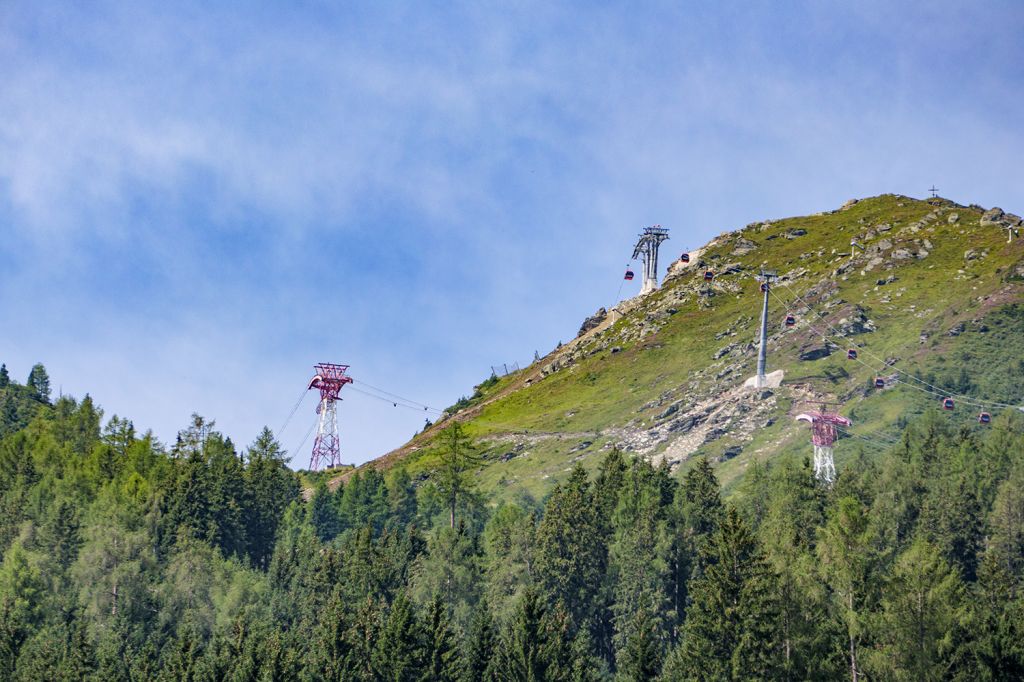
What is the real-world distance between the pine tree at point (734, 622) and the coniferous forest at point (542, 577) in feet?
0.52

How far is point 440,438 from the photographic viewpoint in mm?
162750

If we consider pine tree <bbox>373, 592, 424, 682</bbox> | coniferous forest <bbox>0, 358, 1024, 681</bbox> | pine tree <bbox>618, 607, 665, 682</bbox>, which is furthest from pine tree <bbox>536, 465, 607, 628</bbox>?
pine tree <bbox>373, 592, 424, 682</bbox>

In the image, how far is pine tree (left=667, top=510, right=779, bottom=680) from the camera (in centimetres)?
8988

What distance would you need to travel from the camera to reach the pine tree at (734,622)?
89875 mm

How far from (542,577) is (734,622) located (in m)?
29.8

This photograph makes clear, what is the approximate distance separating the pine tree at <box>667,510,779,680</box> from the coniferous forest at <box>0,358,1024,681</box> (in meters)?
0.16

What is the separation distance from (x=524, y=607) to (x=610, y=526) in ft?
93.3

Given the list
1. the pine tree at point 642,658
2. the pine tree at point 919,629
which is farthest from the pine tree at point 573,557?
the pine tree at point 919,629

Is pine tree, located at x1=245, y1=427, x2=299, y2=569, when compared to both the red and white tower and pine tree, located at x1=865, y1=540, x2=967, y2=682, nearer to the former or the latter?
the red and white tower

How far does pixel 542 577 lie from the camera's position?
118875 millimetres

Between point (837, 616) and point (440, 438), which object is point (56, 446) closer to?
point (440, 438)

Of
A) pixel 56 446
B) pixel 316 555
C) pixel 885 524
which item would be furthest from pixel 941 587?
pixel 56 446

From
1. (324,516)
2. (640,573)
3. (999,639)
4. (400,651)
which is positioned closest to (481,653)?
(400,651)

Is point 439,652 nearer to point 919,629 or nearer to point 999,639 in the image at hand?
point 919,629
